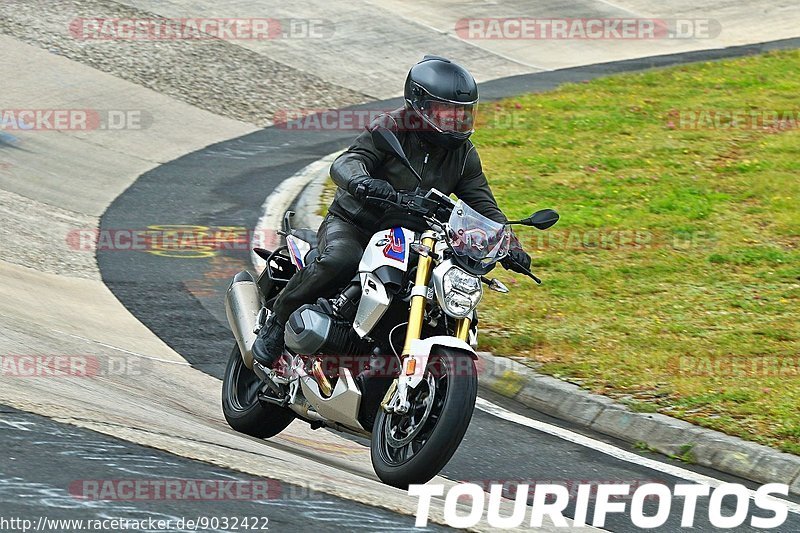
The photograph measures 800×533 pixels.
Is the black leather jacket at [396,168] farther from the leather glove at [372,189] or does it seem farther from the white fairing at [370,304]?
the white fairing at [370,304]

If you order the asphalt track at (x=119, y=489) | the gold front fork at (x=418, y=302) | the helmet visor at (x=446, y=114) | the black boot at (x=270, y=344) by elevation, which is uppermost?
the helmet visor at (x=446, y=114)

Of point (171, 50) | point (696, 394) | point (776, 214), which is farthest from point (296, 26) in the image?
point (696, 394)

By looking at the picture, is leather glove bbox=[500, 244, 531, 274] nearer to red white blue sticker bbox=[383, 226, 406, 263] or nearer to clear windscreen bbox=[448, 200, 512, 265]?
clear windscreen bbox=[448, 200, 512, 265]

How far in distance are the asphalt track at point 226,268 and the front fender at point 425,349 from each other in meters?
1.17

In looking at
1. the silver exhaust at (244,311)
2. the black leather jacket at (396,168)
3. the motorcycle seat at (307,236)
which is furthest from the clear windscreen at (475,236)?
the silver exhaust at (244,311)

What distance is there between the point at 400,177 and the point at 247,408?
161 centimetres

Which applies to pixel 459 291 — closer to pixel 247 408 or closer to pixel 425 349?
pixel 425 349

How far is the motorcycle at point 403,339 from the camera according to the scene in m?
5.40

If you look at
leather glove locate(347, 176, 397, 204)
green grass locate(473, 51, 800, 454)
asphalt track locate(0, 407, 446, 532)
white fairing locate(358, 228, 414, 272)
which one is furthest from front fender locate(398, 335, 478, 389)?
green grass locate(473, 51, 800, 454)

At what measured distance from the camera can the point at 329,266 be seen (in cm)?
606

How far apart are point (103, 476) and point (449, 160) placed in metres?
2.55

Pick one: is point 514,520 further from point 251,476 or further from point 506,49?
point 506,49

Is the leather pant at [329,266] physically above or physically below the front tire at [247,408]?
above

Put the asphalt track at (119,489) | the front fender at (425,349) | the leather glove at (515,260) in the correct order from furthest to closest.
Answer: the leather glove at (515,260) → the front fender at (425,349) → the asphalt track at (119,489)
